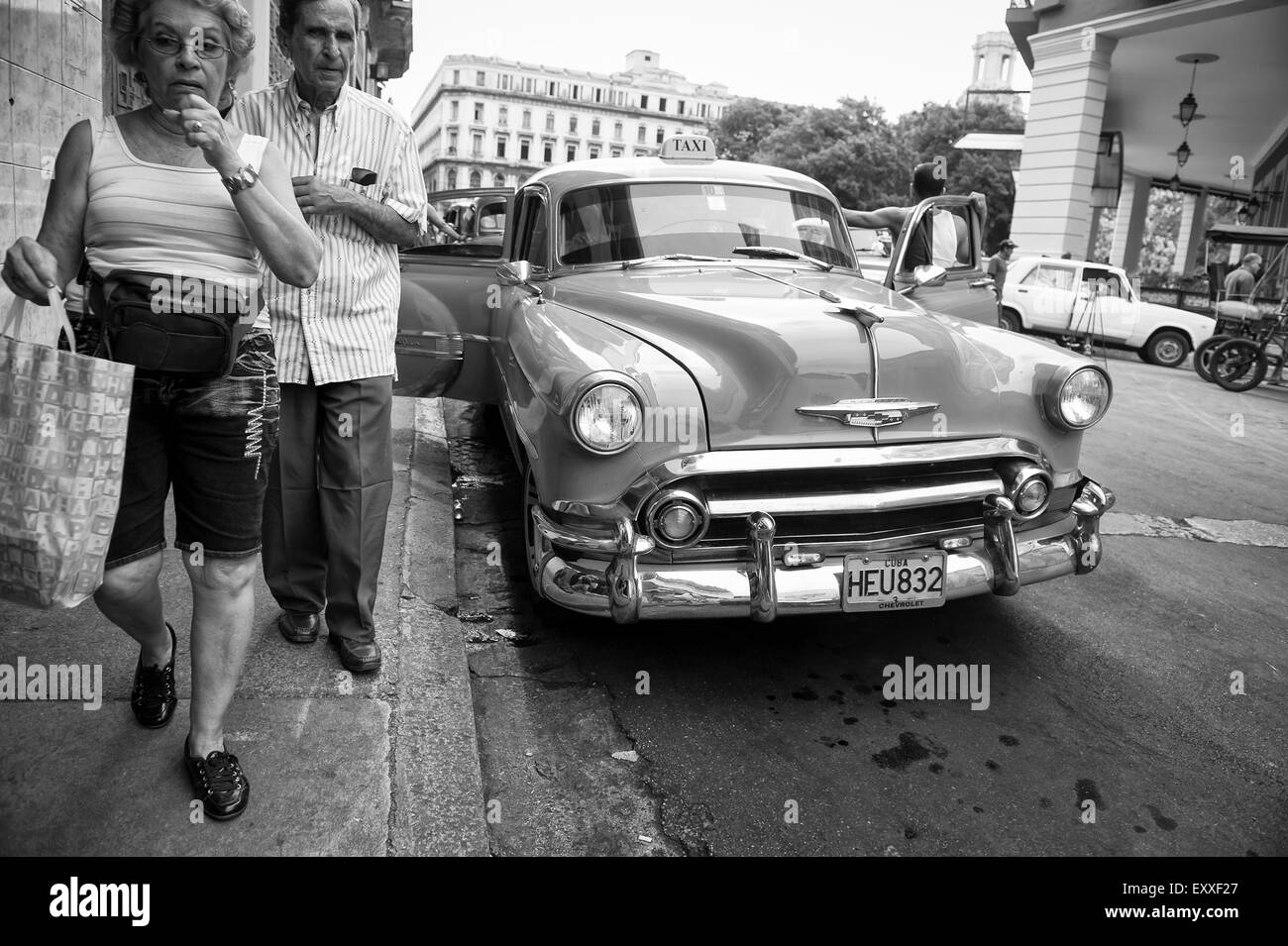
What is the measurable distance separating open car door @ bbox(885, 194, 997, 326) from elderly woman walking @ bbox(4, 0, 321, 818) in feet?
10.9

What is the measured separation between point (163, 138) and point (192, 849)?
149 centimetres

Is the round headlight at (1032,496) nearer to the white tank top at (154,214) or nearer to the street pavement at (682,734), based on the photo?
the street pavement at (682,734)

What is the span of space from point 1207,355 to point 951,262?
9291 mm

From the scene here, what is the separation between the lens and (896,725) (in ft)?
10.1

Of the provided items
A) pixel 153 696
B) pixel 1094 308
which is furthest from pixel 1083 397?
pixel 1094 308

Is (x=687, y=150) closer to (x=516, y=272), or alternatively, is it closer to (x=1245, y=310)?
(x=516, y=272)

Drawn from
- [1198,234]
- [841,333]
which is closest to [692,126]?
[1198,234]

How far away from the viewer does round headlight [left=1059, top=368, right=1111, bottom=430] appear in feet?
11.2

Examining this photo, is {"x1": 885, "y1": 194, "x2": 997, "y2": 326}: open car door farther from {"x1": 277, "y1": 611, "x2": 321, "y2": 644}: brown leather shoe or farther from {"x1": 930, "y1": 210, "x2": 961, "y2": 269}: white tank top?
{"x1": 277, "y1": 611, "x2": 321, "y2": 644}: brown leather shoe

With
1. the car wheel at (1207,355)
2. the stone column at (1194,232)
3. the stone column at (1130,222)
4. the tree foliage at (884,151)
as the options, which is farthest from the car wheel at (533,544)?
the tree foliage at (884,151)

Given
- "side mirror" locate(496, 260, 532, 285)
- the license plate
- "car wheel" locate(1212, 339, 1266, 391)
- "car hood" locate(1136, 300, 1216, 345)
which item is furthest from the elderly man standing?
"car hood" locate(1136, 300, 1216, 345)

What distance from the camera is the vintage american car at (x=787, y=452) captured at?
2.99 metres
